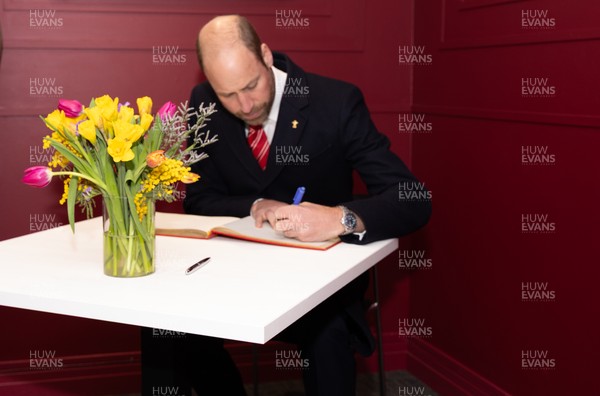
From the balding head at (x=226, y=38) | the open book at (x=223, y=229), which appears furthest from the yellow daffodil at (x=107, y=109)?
the balding head at (x=226, y=38)

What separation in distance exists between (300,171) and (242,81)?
44 cm

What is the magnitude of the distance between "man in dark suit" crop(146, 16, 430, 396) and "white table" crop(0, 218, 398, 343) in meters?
0.12

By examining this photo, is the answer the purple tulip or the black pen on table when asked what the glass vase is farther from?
the purple tulip

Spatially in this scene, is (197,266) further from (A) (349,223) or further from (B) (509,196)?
(B) (509,196)

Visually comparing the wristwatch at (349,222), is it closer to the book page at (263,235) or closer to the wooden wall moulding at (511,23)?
the book page at (263,235)

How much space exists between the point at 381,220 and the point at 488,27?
1.21 metres

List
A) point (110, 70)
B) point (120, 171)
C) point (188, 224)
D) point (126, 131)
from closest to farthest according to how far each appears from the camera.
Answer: point (126, 131), point (120, 171), point (188, 224), point (110, 70)

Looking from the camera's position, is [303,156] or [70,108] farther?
[303,156]

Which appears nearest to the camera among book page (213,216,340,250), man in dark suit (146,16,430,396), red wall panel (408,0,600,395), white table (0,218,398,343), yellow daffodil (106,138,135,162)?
white table (0,218,398,343)

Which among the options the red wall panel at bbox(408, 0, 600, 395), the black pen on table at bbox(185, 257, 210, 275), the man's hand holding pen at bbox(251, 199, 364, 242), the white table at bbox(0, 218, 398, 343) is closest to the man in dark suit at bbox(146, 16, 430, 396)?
the man's hand holding pen at bbox(251, 199, 364, 242)

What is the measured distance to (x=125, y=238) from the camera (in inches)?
70.7

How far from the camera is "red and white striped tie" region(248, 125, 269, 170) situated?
9.09ft

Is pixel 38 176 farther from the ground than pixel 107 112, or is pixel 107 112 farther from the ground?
pixel 107 112

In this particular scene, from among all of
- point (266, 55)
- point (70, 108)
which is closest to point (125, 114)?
point (70, 108)
